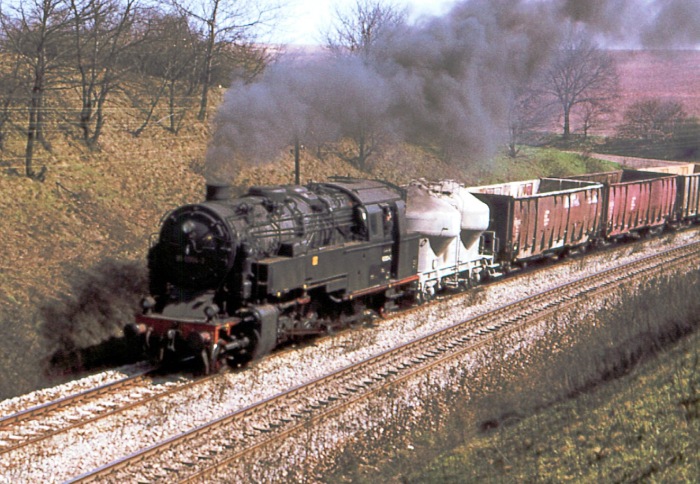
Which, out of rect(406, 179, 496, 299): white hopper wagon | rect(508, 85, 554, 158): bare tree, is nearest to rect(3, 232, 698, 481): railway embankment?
rect(406, 179, 496, 299): white hopper wagon

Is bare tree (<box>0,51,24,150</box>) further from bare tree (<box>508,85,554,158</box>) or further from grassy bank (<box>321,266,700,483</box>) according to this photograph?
bare tree (<box>508,85,554,158</box>)

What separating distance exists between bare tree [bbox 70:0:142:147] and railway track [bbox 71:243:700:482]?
13.9 metres

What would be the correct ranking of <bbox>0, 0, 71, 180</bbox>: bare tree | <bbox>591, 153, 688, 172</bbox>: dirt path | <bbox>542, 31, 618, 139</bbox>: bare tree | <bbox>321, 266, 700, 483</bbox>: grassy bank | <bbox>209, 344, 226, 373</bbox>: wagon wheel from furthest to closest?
<bbox>591, 153, 688, 172</bbox>: dirt path, <bbox>542, 31, 618, 139</bbox>: bare tree, <bbox>0, 0, 71, 180</bbox>: bare tree, <bbox>209, 344, 226, 373</bbox>: wagon wheel, <bbox>321, 266, 700, 483</bbox>: grassy bank

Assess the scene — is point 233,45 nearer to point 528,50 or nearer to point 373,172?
point 373,172

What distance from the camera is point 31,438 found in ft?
31.7

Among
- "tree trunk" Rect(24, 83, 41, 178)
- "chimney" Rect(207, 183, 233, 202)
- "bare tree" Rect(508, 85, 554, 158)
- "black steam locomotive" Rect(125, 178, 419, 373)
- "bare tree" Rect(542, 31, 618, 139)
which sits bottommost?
"black steam locomotive" Rect(125, 178, 419, 373)

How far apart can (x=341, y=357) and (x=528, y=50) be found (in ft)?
28.3

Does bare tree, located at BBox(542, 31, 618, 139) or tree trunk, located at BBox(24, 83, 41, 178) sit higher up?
bare tree, located at BBox(542, 31, 618, 139)

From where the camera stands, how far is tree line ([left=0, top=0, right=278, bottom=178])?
20.6m

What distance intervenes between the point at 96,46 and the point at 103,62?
5.55 feet

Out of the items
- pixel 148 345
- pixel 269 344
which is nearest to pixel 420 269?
pixel 269 344

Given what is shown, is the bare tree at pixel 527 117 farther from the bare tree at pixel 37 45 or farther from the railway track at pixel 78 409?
the railway track at pixel 78 409

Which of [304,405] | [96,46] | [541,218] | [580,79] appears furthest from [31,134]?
[580,79]

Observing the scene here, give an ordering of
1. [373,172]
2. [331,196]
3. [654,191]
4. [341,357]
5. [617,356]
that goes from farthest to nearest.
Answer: [373,172], [654,191], [331,196], [341,357], [617,356]
